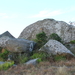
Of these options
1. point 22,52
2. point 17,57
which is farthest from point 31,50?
point 17,57

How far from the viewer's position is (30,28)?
2472 cm

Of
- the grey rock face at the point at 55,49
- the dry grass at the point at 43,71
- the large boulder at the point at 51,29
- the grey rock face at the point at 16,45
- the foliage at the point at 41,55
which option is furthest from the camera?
the large boulder at the point at 51,29

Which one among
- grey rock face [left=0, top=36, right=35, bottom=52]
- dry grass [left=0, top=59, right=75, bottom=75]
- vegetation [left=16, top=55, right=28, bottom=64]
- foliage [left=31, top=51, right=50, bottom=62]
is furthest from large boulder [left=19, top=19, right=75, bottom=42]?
dry grass [left=0, top=59, right=75, bottom=75]

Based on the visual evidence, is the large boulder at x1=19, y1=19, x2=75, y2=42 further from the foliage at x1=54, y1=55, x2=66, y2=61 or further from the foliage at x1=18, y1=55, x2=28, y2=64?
the foliage at x1=18, y1=55, x2=28, y2=64

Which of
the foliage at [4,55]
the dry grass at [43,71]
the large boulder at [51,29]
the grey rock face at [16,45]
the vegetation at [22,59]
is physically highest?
the large boulder at [51,29]

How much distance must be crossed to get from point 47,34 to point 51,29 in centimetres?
97

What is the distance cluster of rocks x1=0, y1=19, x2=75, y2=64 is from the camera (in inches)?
603

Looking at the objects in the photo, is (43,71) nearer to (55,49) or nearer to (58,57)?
(58,57)

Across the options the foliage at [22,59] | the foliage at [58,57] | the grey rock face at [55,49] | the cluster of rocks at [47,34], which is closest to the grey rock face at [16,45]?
the cluster of rocks at [47,34]

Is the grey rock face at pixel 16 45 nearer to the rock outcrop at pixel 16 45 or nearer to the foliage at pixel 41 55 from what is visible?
the rock outcrop at pixel 16 45

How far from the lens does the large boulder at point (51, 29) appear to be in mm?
22258

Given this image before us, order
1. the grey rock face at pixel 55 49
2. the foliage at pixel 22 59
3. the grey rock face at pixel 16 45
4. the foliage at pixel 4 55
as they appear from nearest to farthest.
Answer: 1. the foliage at pixel 22 59
2. the grey rock face at pixel 55 49
3. the foliage at pixel 4 55
4. the grey rock face at pixel 16 45

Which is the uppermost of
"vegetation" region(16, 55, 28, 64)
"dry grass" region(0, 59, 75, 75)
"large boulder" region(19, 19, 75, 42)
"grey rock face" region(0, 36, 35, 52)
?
"large boulder" region(19, 19, 75, 42)

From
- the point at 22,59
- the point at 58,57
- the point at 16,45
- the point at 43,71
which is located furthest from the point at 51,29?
the point at 43,71
